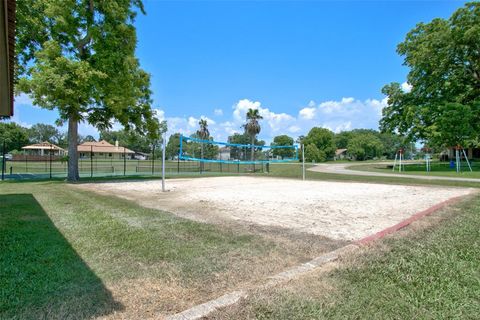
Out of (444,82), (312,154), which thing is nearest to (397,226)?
(444,82)

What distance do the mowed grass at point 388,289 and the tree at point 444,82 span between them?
76.3ft

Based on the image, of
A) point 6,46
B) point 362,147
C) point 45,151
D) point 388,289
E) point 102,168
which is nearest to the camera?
point 388,289

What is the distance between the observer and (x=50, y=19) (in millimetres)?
12430

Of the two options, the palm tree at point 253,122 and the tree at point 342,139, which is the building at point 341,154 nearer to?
the tree at point 342,139

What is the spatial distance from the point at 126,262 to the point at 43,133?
109753 mm

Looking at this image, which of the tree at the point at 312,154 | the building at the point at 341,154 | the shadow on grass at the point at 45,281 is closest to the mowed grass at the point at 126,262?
the shadow on grass at the point at 45,281

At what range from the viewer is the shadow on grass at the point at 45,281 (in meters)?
2.01

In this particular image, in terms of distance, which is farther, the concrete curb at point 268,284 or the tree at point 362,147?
the tree at point 362,147

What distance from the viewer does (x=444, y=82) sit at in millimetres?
24047

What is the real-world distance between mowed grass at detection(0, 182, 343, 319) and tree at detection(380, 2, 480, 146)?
79.8 feet

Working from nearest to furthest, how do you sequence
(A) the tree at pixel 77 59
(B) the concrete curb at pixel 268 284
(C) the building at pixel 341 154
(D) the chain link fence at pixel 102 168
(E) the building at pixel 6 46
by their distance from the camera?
(B) the concrete curb at pixel 268 284 → (E) the building at pixel 6 46 → (A) the tree at pixel 77 59 → (D) the chain link fence at pixel 102 168 → (C) the building at pixel 341 154

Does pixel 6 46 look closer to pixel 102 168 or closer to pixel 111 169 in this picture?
pixel 111 169

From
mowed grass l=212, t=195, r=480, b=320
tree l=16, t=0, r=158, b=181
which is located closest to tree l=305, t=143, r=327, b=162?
tree l=16, t=0, r=158, b=181

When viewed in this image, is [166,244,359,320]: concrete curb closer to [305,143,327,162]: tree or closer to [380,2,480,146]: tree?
[380,2,480,146]: tree
